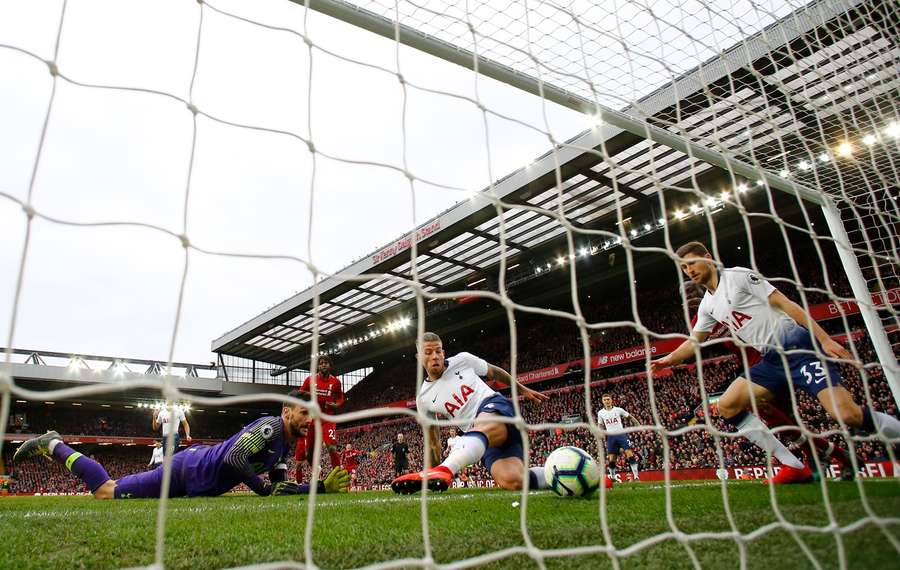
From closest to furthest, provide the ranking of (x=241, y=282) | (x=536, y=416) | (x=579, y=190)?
1. (x=241, y=282)
2. (x=579, y=190)
3. (x=536, y=416)

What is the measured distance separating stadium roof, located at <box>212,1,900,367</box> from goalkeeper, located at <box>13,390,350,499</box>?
173 centimetres

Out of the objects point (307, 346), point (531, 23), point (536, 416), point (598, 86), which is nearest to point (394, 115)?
point (531, 23)

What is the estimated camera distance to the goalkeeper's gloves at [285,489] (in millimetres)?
5473

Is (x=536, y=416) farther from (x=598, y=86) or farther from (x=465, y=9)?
(x=465, y=9)

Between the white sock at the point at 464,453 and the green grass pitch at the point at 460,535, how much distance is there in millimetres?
256

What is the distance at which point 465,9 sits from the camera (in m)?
2.88

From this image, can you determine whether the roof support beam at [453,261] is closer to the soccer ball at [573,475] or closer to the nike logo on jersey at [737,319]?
the soccer ball at [573,475]

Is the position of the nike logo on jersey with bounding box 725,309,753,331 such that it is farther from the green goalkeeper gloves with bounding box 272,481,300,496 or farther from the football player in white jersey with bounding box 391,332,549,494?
the green goalkeeper gloves with bounding box 272,481,300,496

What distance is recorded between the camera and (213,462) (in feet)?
16.0

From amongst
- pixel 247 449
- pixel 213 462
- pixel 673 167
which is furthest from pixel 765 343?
pixel 673 167

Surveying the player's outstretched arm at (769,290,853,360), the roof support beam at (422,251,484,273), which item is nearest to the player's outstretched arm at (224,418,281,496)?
the player's outstretched arm at (769,290,853,360)

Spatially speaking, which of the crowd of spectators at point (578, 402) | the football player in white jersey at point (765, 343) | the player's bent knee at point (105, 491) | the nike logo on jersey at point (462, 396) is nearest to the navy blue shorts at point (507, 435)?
the nike logo on jersey at point (462, 396)

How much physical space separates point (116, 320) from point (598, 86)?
3.66 meters

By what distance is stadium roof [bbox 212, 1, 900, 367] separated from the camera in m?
3.69
